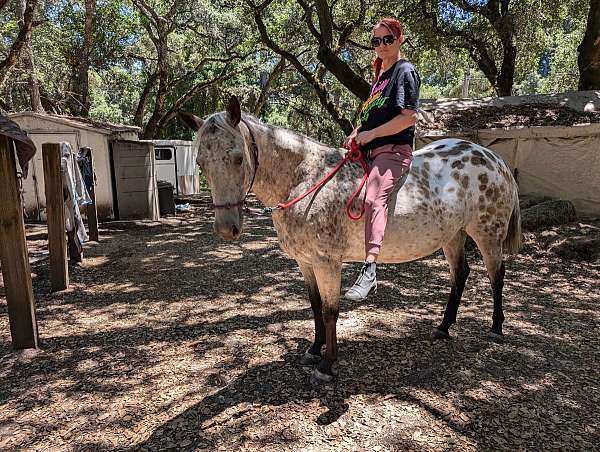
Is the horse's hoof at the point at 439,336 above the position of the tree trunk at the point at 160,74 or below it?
below

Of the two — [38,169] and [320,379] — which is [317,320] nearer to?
[320,379]

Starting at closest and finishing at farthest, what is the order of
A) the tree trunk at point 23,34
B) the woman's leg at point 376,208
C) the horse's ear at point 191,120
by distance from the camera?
the horse's ear at point 191,120, the woman's leg at point 376,208, the tree trunk at point 23,34

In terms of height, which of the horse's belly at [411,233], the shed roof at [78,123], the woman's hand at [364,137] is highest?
the shed roof at [78,123]

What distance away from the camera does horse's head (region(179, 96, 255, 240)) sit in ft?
8.59

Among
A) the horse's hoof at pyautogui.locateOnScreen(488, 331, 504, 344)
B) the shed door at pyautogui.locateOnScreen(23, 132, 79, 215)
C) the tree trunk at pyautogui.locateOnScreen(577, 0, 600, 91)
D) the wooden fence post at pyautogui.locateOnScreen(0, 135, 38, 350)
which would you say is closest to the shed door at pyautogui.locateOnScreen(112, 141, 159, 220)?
the shed door at pyautogui.locateOnScreen(23, 132, 79, 215)

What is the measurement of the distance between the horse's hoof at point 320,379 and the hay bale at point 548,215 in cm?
603

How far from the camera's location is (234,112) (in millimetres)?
2688

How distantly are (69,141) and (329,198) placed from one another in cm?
1033

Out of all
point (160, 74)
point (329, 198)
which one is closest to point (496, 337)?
point (329, 198)

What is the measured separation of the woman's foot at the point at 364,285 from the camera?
286 cm

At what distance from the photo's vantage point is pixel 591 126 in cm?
795

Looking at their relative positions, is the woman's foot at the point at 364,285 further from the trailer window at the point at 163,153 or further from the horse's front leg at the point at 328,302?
the trailer window at the point at 163,153

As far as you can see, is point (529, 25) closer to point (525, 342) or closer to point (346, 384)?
point (525, 342)

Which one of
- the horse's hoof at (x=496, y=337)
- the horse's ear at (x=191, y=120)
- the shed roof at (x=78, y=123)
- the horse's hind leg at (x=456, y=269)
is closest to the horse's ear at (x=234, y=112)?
the horse's ear at (x=191, y=120)
